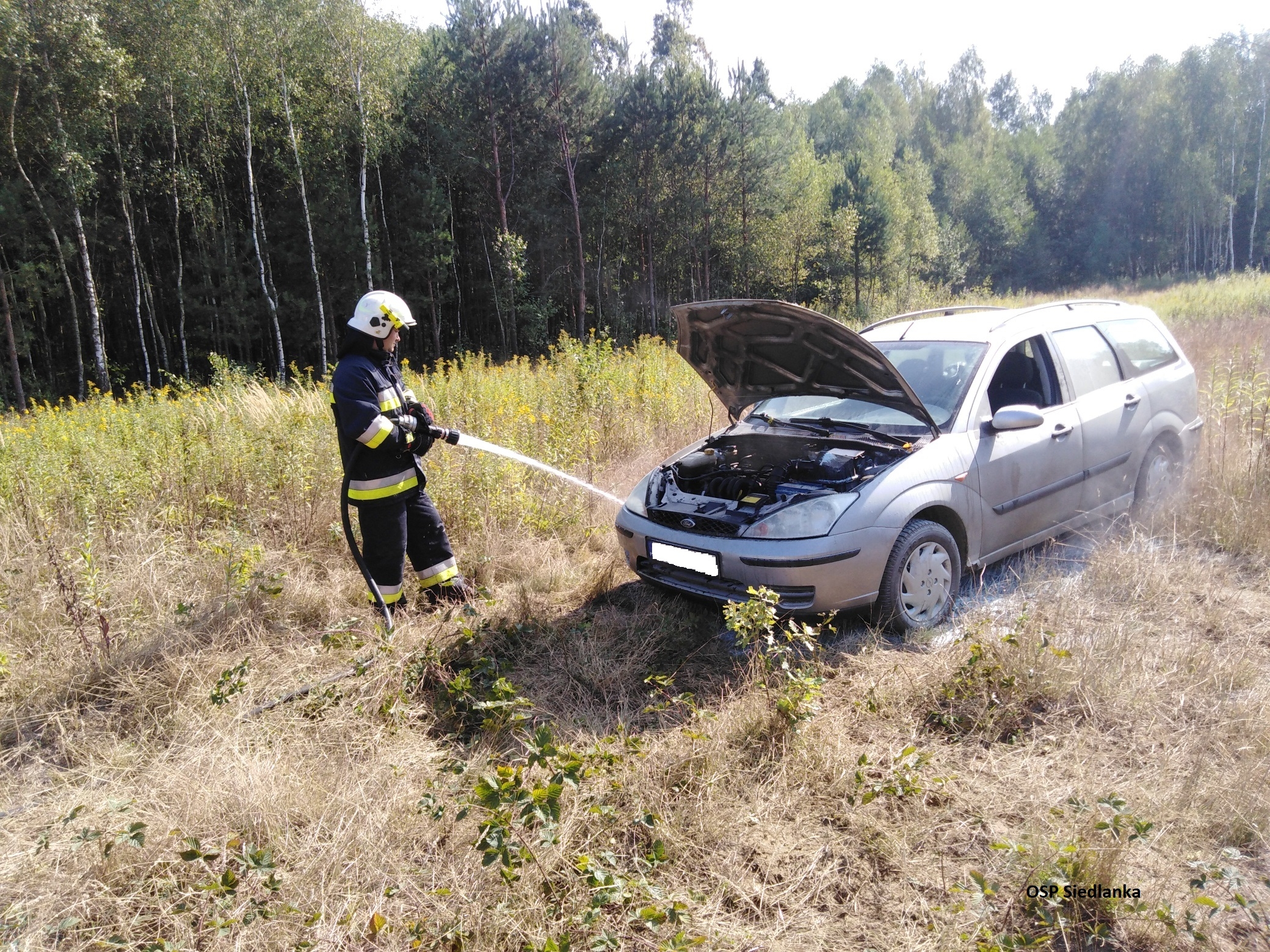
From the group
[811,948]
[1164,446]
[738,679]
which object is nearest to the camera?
[811,948]

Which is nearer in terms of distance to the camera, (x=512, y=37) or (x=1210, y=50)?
(x=512, y=37)

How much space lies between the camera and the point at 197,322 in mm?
28062

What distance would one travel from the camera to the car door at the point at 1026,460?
406 centimetres

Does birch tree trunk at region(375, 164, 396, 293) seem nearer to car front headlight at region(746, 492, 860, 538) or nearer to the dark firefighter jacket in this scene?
the dark firefighter jacket

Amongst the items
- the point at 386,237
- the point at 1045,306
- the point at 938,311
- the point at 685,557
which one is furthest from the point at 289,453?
the point at 386,237

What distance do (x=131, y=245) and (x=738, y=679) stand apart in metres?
28.1

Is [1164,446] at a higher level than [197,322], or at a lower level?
lower

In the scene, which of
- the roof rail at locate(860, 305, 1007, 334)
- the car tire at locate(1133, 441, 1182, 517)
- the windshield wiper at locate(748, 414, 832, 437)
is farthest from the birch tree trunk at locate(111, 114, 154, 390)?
the car tire at locate(1133, 441, 1182, 517)

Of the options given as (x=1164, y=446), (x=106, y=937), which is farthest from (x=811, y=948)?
(x=1164, y=446)

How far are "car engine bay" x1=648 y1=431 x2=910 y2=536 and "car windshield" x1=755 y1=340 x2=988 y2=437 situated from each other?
283mm

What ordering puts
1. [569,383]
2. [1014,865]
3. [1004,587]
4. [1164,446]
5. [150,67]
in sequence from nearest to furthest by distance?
[1014,865] → [1004,587] → [1164,446] → [569,383] → [150,67]

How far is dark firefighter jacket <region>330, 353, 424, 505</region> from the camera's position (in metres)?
4.02

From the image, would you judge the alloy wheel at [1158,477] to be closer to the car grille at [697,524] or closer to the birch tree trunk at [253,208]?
the car grille at [697,524]

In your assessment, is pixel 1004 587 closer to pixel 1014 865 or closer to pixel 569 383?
pixel 1014 865
